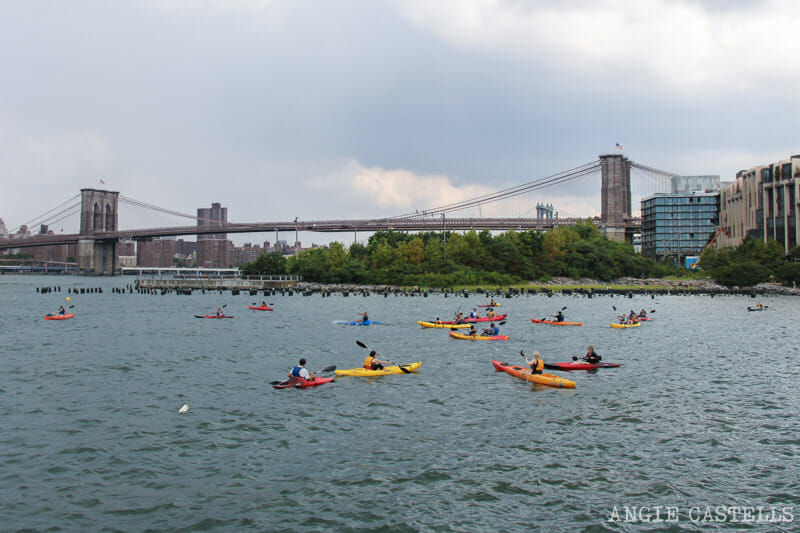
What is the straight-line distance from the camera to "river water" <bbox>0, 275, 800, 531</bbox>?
1306 cm

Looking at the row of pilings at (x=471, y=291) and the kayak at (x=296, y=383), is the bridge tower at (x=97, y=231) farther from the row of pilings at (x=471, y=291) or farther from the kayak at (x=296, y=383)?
the kayak at (x=296, y=383)

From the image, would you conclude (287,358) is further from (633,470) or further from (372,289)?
(372,289)

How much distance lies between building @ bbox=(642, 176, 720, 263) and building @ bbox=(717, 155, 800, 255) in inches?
1963

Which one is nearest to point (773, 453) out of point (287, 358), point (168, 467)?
point (168, 467)

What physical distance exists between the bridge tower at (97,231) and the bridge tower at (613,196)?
5230 inches

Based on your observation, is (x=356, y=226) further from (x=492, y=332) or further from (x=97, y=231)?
(x=492, y=332)

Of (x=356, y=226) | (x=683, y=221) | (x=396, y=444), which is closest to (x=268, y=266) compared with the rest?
(x=356, y=226)

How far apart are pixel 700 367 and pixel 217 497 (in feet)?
87.1

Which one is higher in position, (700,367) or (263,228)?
(263,228)

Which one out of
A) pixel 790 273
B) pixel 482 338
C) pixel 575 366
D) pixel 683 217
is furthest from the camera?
pixel 683 217

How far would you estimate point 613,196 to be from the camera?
155 m

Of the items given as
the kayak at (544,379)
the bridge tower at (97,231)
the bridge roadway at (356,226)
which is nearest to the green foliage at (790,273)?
the bridge roadway at (356,226)

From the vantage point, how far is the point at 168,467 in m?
15.6

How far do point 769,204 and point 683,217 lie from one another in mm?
68320
